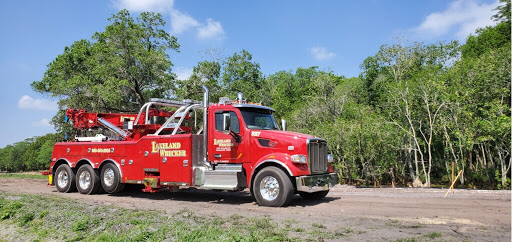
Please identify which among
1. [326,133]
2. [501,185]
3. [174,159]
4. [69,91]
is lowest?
[501,185]

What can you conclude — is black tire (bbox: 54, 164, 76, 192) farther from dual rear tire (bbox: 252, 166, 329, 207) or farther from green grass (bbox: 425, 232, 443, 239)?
green grass (bbox: 425, 232, 443, 239)

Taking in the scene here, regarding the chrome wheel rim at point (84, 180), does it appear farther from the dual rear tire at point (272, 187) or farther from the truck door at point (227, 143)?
the dual rear tire at point (272, 187)

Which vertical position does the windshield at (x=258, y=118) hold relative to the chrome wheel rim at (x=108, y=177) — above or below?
above

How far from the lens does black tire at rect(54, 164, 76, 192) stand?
45.6 ft

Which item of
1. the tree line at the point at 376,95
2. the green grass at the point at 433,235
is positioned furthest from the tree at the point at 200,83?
the green grass at the point at 433,235

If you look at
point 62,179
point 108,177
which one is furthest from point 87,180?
point 62,179

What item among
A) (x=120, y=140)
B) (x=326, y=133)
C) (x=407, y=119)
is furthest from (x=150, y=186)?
(x=407, y=119)

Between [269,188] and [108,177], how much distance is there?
657 centimetres

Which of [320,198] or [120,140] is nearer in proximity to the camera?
[320,198]

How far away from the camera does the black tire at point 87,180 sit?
13.1 m

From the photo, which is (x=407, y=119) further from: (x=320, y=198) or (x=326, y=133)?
(x=320, y=198)

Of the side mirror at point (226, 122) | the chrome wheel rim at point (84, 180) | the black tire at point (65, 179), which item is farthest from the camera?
the black tire at point (65, 179)

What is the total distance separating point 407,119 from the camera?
67.7ft

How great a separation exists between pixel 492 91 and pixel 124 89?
22.8 m
